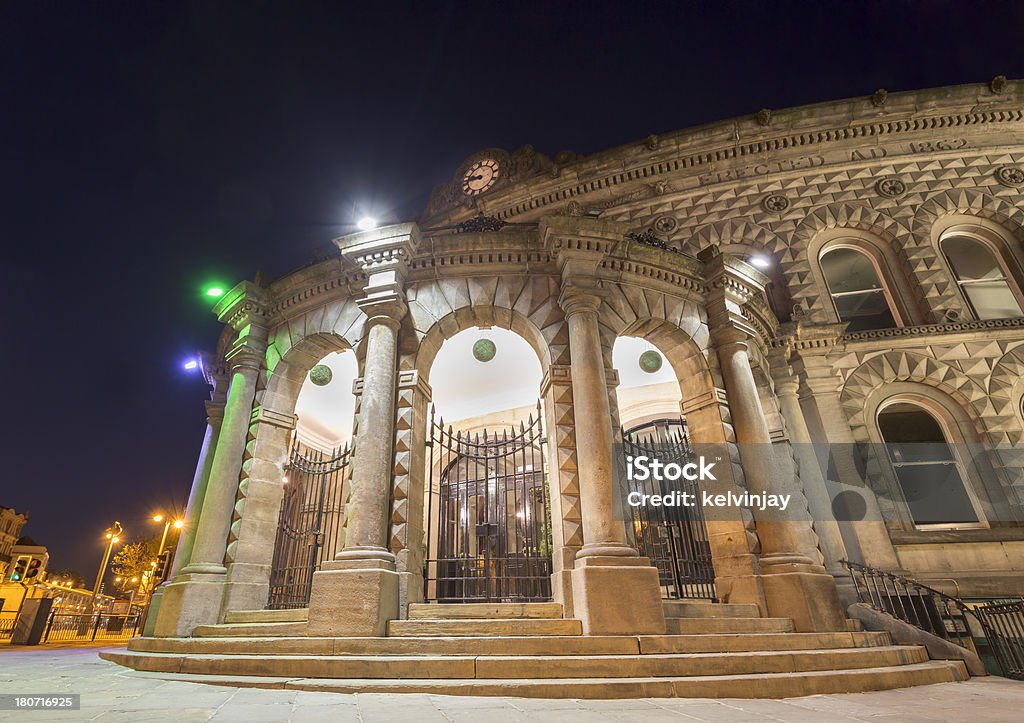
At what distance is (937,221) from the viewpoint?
45.3 ft

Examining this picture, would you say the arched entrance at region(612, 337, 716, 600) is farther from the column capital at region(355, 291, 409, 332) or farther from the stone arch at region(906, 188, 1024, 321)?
the stone arch at region(906, 188, 1024, 321)

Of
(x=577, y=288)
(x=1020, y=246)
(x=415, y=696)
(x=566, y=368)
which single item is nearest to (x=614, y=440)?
(x=566, y=368)

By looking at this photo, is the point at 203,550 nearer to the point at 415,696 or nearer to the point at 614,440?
the point at 415,696

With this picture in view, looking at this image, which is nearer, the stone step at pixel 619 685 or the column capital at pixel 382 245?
the stone step at pixel 619 685

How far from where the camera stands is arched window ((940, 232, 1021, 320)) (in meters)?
12.8

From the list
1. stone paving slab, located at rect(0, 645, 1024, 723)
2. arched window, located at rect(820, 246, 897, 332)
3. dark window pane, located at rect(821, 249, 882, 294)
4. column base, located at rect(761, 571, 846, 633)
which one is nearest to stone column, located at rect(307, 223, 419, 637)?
stone paving slab, located at rect(0, 645, 1024, 723)

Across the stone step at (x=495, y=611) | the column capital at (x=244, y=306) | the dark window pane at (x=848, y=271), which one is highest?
the dark window pane at (x=848, y=271)

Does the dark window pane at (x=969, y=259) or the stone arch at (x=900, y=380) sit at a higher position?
the dark window pane at (x=969, y=259)

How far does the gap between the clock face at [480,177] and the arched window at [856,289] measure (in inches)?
414

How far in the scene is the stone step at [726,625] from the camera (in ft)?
19.6

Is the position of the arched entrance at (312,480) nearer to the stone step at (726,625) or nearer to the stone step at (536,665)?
the stone step at (536,665)

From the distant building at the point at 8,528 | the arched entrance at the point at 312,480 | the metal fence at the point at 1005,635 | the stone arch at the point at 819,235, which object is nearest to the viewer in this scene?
the metal fence at the point at 1005,635

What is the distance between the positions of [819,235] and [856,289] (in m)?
1.82

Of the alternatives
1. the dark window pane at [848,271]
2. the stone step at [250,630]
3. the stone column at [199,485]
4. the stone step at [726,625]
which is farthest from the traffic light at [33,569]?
the dark window pane at [848,271]
